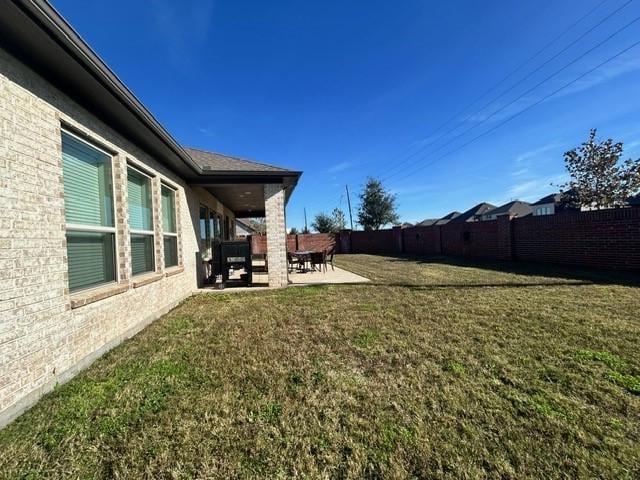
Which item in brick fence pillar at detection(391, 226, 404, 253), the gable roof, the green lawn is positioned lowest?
the green lawn

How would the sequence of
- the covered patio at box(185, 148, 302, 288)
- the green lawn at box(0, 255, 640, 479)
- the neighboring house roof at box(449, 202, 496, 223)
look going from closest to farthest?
the green lawn at box(0, 255, 640, 479) → the covered patio at box(185, 148, 302, 288) → the neighboring house roof at box(449, 202, 496, 223)

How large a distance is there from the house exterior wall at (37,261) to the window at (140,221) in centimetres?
94

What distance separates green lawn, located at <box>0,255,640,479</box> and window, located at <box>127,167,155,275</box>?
1.21 meters

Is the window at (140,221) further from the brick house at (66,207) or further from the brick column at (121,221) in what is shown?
the brick column at (121,221)

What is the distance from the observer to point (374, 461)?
5.90 feet

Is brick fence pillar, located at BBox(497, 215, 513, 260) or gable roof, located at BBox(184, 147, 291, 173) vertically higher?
gable roof, located at BBox(184, 147, 291, 173)

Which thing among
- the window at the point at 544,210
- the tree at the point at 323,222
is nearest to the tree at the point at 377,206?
the tree at the point at 323,222

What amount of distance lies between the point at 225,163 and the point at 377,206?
27438 millimetres

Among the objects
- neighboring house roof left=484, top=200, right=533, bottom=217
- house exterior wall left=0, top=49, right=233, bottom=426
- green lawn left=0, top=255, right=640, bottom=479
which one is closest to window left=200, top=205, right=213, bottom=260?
green lawn left=0, top=255, right=640, bottom=479

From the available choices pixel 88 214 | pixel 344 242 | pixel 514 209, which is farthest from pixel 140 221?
pixel 514 209

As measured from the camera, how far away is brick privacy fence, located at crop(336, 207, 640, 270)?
27.7 ft

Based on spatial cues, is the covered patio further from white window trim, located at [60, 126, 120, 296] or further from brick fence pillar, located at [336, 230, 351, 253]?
brick fence pillar, located at [336, 230, 351, 253]

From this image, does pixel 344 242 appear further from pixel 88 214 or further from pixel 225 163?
pixel 88 214

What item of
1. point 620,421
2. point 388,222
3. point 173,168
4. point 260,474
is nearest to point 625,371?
point 620,421
